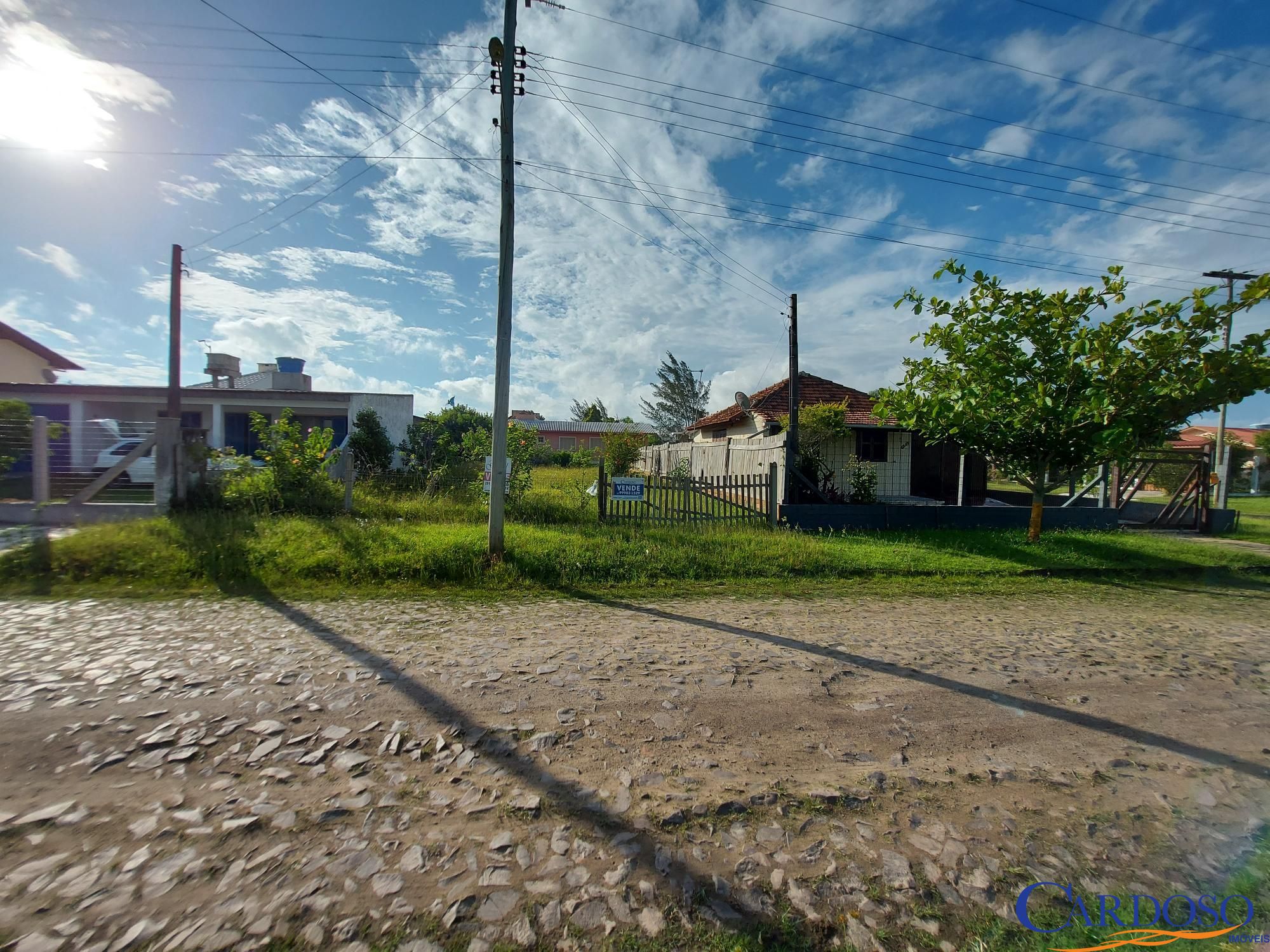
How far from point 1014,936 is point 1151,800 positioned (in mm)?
1501

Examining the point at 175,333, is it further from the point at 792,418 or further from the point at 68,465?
the point at 792,418

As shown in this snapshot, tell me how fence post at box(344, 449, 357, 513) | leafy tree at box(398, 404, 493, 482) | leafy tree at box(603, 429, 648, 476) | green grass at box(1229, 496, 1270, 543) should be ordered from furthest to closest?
leafy tree at box(603, 429, 648, 476) → leafy tree at box(398, 404, 493, 482) → green grass at box(1229, 496, 1270, 543) → fence post at box(344, 449, 357, 513)

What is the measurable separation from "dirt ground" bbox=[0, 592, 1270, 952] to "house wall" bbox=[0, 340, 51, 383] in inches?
1142

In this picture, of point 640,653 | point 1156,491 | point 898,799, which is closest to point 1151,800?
point 898,799

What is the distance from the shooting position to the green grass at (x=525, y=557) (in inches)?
269

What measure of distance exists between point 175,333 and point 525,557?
1373 cm

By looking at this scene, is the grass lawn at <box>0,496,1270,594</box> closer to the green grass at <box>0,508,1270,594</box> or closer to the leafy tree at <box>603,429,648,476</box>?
the green grass at <box>0,508,1270,594</box>

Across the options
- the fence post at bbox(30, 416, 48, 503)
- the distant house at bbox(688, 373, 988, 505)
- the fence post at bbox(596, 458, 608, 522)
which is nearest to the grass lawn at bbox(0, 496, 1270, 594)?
the fence post at bbox(596, 458, 608, 522)

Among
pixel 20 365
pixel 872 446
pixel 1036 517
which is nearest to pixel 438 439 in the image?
pixel 872 446

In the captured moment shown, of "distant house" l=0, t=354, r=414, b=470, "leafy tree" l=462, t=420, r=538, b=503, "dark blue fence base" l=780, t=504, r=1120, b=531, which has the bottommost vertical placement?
"dark blue fence base" l=780, t=504, r=1120, b=531

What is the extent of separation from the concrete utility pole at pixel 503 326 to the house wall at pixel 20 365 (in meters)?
28.0

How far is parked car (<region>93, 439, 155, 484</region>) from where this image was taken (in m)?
10.1

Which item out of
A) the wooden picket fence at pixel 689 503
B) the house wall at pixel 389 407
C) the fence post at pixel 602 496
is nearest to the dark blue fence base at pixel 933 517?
the wooden picket fence at pixel 689 503

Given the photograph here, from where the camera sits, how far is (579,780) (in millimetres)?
2914
